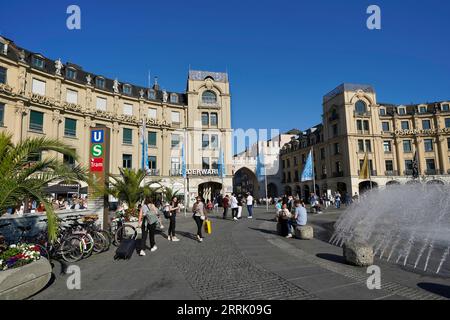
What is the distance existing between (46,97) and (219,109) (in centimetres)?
2125

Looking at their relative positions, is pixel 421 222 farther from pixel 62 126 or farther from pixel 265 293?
pixel 62 126

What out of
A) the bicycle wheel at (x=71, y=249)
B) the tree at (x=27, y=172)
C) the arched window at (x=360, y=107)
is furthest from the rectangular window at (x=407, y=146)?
the tree at (x=27, y=172)

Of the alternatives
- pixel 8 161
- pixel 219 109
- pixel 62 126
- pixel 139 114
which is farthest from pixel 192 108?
pixel 8 161

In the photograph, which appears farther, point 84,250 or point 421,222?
point 421,222

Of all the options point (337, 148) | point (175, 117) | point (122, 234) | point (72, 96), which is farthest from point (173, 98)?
point (122, 234)

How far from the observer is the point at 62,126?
30.6 metres

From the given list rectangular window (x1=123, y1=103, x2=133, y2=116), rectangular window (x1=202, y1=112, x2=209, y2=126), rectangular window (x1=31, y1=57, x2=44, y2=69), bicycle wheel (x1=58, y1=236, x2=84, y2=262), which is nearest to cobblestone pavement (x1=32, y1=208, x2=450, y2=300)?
bicycle wheel (x1=58, y1=236, x2=84, y2=262)

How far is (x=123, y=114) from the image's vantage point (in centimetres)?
3612

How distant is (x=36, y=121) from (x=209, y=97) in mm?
21794

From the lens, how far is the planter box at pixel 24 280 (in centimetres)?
467

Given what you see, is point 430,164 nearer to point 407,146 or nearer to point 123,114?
point 407,146

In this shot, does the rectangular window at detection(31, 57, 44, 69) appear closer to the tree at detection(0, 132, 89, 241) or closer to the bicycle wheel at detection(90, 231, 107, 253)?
the bicycle wheel at detection(90, 231, 107, 253)

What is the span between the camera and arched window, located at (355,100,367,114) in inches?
1781

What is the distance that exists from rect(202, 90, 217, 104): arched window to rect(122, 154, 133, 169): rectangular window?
517 inches
